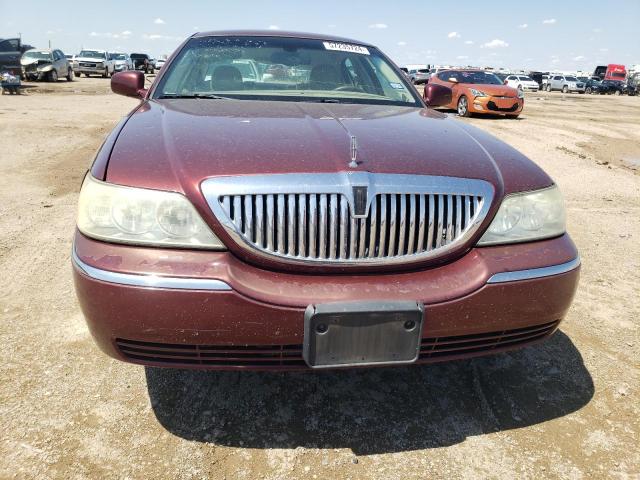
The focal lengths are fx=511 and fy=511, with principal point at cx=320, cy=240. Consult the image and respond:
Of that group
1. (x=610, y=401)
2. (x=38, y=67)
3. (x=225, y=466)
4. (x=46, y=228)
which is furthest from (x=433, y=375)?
(x=38, y=67)

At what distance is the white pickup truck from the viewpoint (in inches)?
1275

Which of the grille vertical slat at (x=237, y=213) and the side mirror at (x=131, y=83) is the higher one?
the side mirror at (x=131, y=83)

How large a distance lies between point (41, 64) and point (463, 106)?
19.5 m

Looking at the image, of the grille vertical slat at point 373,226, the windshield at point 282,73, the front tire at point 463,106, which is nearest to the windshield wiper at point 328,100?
the windshield at point 282,73

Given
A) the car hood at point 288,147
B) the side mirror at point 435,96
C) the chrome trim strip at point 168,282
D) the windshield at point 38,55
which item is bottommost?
the chrome trim strip at point 168,282

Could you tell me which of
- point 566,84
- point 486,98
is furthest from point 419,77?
point 566,84

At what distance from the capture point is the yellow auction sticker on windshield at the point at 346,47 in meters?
3.51

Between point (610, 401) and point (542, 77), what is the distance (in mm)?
49234

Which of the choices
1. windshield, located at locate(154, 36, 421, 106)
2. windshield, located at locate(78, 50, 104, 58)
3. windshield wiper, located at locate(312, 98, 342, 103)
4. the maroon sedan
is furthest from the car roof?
windshield, located at locate(78, 50, 104, 58)

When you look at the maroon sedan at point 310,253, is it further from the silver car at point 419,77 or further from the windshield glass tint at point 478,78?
the windshield glass tint at point 478,78

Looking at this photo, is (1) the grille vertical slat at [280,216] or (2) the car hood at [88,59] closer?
(1) the grille vertical slat at [280,216]

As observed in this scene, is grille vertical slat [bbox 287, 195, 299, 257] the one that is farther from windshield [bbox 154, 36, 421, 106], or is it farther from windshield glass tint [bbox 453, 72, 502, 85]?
windshield glass tint [bbox 453, 72, 502, 85]

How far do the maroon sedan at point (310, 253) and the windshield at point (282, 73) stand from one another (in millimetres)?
1089

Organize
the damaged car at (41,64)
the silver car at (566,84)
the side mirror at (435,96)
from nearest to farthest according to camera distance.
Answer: the side mirror at (435,96) < the damaged car at (41,64) < the silver car at (566,84)
